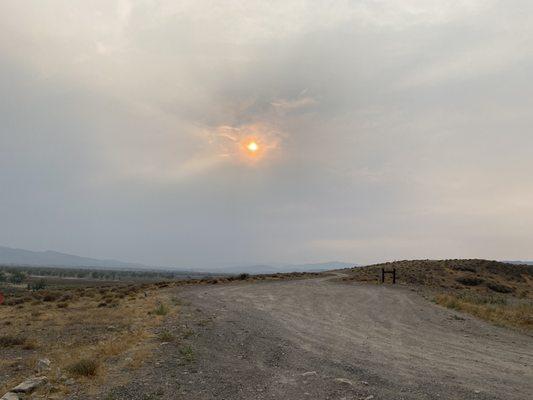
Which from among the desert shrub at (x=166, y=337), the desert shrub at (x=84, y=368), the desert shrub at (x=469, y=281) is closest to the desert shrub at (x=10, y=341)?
the desert shrub at (x=166, y=337)

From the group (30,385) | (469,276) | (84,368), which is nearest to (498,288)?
(469,276)

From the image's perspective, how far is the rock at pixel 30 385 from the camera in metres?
9.17

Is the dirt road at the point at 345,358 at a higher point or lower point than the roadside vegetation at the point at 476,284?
lower

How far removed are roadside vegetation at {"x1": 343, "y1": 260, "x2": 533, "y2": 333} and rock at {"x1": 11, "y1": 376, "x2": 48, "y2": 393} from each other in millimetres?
20749

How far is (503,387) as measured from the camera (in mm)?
9328

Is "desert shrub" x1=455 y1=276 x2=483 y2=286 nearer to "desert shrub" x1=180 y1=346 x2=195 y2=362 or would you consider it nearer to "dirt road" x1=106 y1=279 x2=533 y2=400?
"dirt road" x1=106 y1=279 x2=533 y2=400

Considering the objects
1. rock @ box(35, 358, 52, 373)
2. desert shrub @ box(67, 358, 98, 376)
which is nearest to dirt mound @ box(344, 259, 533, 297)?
rock @ box(35, 358, 52, 373)

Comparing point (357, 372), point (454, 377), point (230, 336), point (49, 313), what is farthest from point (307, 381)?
point (49, 313)

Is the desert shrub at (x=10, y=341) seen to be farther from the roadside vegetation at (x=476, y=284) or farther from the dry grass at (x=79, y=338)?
the roadside vegetation at (x=476, y=284)

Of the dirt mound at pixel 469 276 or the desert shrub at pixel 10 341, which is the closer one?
the desert shrub at pixel 10 341

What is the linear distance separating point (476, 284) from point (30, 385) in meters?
49.5

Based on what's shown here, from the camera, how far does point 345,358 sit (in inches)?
463

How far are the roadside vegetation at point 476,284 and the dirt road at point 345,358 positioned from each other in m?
3.48

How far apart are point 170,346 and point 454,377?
856cm
